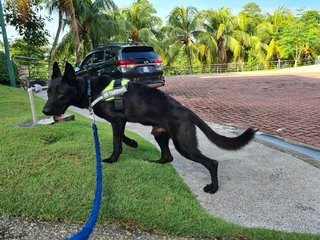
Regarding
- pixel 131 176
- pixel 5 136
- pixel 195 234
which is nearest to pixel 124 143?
pixel 131 176

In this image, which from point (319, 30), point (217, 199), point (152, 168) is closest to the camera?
point (217, 199)

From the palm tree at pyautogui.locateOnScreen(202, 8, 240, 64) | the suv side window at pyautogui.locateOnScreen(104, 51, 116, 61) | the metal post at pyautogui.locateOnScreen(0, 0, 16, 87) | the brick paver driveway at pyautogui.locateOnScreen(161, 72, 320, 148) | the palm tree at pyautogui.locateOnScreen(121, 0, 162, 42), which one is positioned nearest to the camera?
the brick paver driveway at pyautogui.locateOnScreen(161, 72, 320, 148)

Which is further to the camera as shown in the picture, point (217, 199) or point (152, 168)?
point (152, 168)

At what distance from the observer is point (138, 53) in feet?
29.8

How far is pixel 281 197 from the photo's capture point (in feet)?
9.49

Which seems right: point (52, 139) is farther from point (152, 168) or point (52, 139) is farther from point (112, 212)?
point (112, 212)

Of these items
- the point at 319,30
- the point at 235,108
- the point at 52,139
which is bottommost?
the point at 235,108

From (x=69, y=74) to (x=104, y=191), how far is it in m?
1.27

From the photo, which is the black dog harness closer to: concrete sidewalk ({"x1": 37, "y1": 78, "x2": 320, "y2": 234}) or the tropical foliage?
concrete sidewalk ({"x1": 37, "y1": 78, "x2": 320, "y2": 234})

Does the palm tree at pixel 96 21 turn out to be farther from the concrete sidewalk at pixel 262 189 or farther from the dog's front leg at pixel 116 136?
the dog's front leg at pixel 116 136

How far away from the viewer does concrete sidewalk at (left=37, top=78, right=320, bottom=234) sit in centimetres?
252

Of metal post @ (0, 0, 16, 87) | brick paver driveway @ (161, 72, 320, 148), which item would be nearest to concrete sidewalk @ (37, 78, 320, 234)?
brick paver driveway @ (161, 72, 320, 148)

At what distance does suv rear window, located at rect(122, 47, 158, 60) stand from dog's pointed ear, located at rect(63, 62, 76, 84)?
5902mm

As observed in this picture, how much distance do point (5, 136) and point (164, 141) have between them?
226cm
